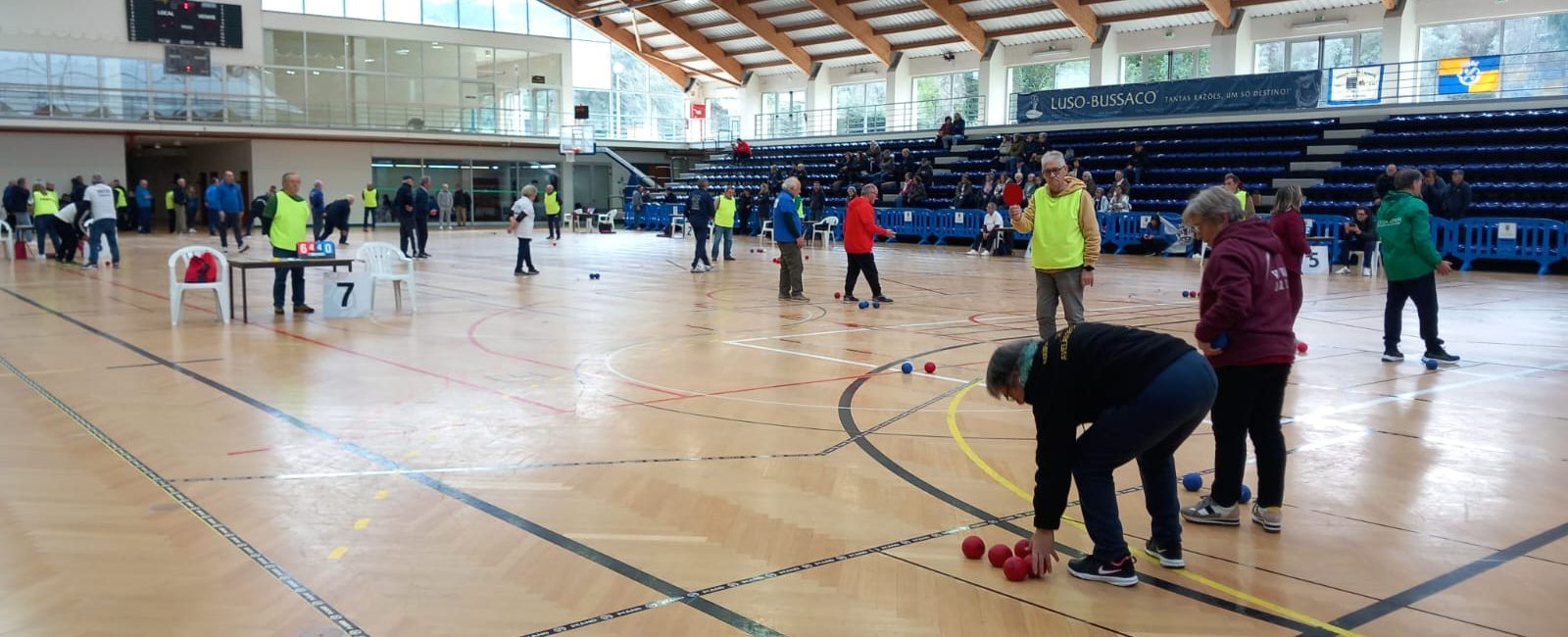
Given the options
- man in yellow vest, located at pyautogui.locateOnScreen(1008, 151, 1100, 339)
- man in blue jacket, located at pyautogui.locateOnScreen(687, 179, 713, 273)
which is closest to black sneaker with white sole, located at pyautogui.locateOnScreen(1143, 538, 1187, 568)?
man in yellow vest, located at pyautogui.locateOnScreen(1008, 151, 1100, 339)

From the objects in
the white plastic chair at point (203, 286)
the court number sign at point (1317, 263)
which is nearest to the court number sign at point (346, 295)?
the white plastic chair at point (203, 286)

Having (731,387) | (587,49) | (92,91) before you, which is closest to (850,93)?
(587,49)

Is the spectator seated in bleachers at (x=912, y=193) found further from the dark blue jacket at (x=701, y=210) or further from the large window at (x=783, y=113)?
the large window at (x=783, y=113)

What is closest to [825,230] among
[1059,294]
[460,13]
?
[460,13]

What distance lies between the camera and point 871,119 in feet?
136

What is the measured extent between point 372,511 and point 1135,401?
327 cm

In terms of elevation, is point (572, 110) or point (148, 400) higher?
point (572, 110)

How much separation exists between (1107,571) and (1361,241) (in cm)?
1933

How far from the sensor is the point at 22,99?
33.4 meters

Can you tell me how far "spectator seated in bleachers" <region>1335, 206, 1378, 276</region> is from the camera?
1983 cm

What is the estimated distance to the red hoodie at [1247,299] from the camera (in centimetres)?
453

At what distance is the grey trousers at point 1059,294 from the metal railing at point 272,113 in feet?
114

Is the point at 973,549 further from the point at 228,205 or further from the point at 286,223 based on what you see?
the point at 228,205

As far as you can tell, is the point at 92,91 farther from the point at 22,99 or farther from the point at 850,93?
the point at 850,93
